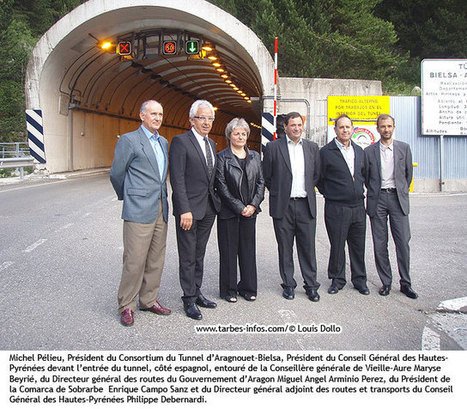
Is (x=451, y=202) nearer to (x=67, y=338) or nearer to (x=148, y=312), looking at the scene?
(x=148, y=312)

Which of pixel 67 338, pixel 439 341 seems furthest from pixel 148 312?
pixel 439 341

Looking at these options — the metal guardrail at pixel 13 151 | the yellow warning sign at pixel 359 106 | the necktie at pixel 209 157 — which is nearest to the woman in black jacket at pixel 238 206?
the necktie at pixel 209 157

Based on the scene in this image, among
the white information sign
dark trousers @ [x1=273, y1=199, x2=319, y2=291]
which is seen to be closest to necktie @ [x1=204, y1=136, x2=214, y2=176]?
dark trousers @ [x1=273, y1=199, x2=319, y2=291]

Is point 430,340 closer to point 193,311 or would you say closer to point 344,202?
point 344,202

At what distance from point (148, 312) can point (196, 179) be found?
4.30 ft

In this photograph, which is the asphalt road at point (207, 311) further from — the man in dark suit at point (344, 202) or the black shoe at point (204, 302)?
the man in dark suit at point (344, 202)

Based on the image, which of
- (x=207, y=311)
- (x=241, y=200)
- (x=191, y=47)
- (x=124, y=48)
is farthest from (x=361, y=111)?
(x=207, y=311)

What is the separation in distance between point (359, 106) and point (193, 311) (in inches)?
427

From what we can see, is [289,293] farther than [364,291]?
No

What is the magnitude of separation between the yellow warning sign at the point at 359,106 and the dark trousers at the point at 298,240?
363 inches

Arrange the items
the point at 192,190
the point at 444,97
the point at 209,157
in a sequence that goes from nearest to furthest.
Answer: the point at 192,190 < the point at 209,157 < the point at 444,97

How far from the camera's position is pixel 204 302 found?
452cm

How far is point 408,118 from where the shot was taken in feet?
44.9

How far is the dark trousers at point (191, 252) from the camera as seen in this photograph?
4.33 m
